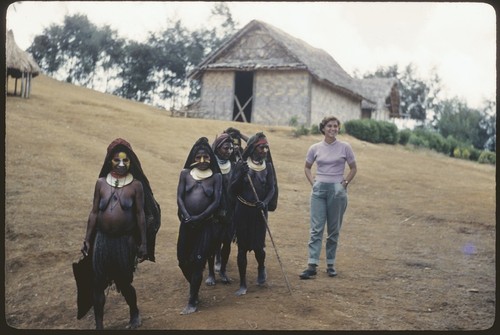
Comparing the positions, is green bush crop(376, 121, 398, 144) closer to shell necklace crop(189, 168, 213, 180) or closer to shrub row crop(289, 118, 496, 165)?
shrub row crop(289, 118, 496, 165)

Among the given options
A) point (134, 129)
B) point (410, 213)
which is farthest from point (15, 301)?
point (134, 129)

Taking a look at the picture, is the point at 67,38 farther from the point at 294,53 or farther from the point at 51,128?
the point at 51,128

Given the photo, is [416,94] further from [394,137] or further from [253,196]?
[253,196]

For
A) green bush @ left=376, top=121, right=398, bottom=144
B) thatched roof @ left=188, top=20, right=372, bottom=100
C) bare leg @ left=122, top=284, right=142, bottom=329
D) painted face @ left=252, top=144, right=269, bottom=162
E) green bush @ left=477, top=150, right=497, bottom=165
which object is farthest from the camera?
green bush @ left=477, top=150, right=497, bottom=165

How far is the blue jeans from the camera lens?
227 inches

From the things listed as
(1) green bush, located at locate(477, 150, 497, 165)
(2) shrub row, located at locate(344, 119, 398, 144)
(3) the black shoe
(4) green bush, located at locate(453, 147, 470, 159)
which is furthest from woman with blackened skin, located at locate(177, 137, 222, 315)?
(4) green bush, located at locate(453, 147, 470, 159)

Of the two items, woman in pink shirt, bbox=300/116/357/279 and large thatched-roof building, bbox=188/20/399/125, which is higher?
large thatched-roof building, bbox=188/20/399/125

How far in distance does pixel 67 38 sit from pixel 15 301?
119 ft

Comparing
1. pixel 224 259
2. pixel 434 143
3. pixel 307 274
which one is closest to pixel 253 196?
pixel 224 259

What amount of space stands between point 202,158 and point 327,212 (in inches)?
70.6

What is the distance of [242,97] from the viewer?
24.6 meters

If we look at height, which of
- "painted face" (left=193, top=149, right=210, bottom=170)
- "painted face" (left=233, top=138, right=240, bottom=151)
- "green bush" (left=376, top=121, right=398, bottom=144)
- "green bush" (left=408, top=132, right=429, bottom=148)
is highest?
"green bush" (left=376, top=121, right=398, bottom=144)

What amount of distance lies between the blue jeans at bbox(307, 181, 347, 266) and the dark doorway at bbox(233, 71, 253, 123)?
16691 millimetres

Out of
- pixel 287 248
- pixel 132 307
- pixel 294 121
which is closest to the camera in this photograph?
pixel 132 307
